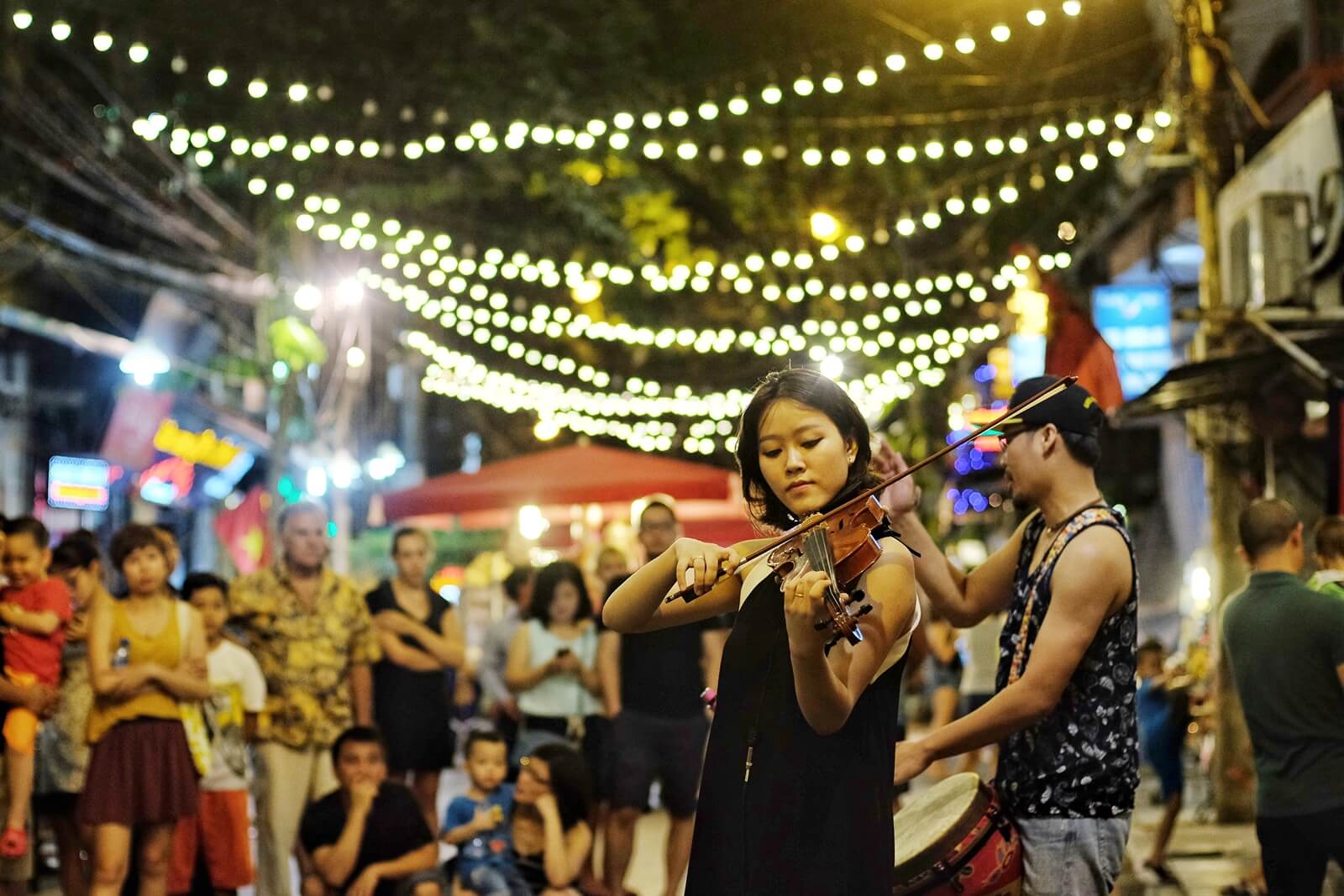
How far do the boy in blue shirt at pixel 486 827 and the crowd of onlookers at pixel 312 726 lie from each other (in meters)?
0.01

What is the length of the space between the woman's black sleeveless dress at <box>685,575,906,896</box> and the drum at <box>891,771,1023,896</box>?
82 centimetres

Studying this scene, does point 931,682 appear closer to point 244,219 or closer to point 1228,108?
point 1228,108

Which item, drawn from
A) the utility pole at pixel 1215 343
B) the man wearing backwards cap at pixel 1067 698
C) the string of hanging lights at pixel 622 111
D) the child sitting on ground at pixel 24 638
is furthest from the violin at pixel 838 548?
the string of hanging lights at pixel 622 111

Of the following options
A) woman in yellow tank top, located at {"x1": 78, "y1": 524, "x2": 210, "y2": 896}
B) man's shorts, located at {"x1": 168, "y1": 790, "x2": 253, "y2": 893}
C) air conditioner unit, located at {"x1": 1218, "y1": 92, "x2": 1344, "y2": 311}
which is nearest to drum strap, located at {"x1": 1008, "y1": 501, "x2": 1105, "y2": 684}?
woman in yellow tank top, located at {"x1": 78, "y1": 524, "x2": 210, "y2": 896}

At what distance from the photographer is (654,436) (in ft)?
98.1

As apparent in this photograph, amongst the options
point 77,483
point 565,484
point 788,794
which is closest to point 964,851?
point 788,794

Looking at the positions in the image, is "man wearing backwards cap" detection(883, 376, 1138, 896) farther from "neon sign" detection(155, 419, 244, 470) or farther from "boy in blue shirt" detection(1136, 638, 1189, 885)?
"neon sign" detection(155, 419, 244, 470)

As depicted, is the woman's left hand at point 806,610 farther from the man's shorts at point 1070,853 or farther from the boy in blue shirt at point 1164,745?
the boy in blue shirt at point 1164,745

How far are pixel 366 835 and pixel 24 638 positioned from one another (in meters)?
1.74

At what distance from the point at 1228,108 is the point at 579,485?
19.6 ft

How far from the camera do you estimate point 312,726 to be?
324 inches

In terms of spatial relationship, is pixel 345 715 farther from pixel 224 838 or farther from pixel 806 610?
pixel 806 610

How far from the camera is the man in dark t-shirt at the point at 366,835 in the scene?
7301mm

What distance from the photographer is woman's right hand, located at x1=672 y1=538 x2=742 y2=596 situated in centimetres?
308
